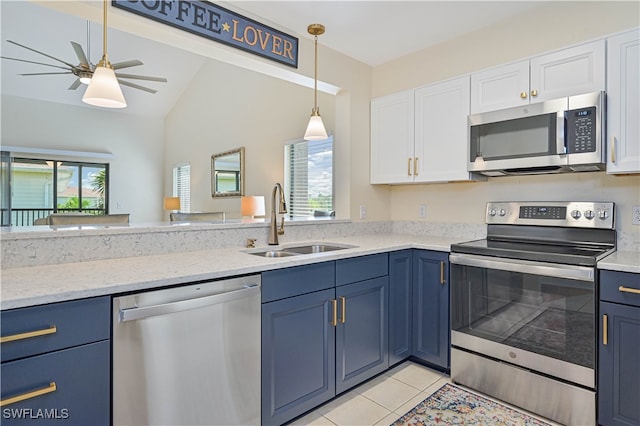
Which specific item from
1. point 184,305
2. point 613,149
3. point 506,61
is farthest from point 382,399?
point 506,61

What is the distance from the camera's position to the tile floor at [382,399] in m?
1.93

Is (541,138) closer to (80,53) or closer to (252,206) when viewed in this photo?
(252,206)

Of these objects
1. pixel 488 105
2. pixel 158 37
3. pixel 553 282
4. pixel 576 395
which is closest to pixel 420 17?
pixel 488 105

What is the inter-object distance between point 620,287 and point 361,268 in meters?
1.28

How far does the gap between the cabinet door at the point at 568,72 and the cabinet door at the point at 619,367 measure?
1.24 meters

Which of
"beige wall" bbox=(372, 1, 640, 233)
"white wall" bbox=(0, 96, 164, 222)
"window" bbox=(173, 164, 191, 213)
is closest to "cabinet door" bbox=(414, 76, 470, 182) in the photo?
"beige wall" bbox=(372, 1, 640, 233)

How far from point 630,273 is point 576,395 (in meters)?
0.69

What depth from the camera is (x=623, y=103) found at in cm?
192

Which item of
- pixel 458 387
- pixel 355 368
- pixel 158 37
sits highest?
pixel 158 37

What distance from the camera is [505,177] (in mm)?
2643

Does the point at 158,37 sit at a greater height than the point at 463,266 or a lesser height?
greater

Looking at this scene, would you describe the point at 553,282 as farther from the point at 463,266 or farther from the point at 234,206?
the point at 234,206

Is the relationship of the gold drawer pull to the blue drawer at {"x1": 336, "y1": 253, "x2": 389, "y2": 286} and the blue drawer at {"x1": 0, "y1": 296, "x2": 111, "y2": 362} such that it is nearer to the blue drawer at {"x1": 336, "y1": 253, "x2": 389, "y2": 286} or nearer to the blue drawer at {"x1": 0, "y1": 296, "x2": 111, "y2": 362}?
the blue drawer at {"x1": 0, "y1": 296, "x2": 111, "y2": 362}

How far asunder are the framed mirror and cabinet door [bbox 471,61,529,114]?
368cm
